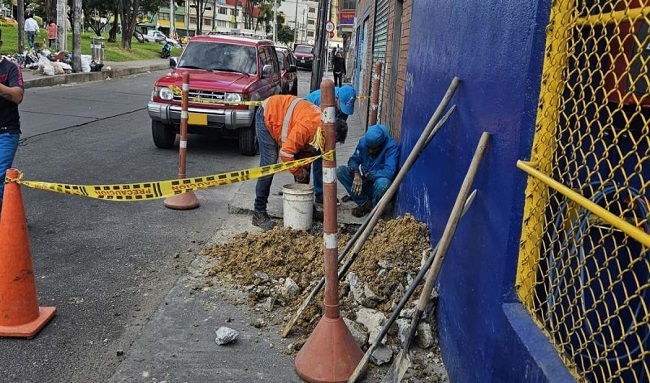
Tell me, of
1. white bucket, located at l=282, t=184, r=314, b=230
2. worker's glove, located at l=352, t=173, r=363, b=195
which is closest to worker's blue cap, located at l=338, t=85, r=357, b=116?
worker's glove, located at l=352, t=173, r=363, b=195

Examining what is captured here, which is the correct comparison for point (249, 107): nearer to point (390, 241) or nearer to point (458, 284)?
point (390, 241)

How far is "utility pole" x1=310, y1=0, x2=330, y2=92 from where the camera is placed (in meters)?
16.9

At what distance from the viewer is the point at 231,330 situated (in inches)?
149

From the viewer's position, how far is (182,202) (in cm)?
667

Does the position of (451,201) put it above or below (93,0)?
below

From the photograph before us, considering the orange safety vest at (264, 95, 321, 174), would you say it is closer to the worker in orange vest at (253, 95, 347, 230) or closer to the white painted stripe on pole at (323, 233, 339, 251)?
the worker in orange vest at (253, 95, 347, 230)

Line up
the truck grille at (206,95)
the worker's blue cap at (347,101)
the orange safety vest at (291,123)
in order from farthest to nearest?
the truck grille at (206,95) → the worker's blue cap at (347,101) → the orange safety vest at (291,123)

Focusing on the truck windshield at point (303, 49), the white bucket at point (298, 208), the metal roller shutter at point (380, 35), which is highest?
the truck windshield at point (303, 49)

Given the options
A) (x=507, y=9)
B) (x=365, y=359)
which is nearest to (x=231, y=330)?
(x=365, y=359)

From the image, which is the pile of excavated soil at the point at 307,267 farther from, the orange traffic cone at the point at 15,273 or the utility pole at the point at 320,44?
the utility pole at the point at 320,44

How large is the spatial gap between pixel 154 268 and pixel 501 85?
3313 millimetres

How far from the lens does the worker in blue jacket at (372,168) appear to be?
6.17 m

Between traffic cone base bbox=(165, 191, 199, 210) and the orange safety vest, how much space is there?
136 centimetres

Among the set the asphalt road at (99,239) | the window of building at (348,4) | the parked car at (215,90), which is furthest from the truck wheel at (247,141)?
the window of building at (348,4)
